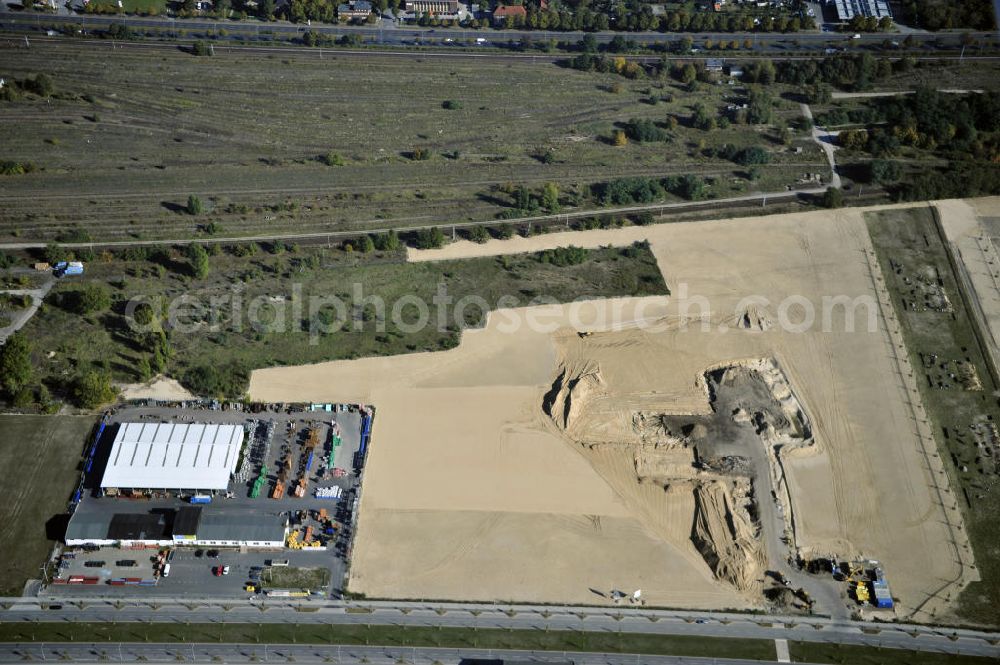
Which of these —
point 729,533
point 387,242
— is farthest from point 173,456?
point 729,533

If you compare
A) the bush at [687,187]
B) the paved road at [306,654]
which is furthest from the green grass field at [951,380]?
the paved road at [306,654]

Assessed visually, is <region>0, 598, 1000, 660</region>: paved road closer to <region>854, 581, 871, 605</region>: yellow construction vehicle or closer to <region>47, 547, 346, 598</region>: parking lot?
<region>47, 547, 346, 598</region>: parking lot

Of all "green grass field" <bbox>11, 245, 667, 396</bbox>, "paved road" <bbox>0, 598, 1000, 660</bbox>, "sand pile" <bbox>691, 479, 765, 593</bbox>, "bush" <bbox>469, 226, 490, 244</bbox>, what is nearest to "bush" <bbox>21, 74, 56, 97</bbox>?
"green grass field" <bbox>11, 245, 667, 396</bbox>

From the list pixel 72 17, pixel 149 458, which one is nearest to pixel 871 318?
pixel 149 458

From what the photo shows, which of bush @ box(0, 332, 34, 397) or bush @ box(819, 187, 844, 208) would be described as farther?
bush @ box(819, 187, 844, 208)

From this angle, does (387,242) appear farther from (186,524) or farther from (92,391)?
(186,524)

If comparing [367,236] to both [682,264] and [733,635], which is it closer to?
[682,264]

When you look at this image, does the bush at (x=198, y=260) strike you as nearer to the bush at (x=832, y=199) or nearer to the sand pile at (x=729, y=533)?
the sand pile at (x=729, y=533)
